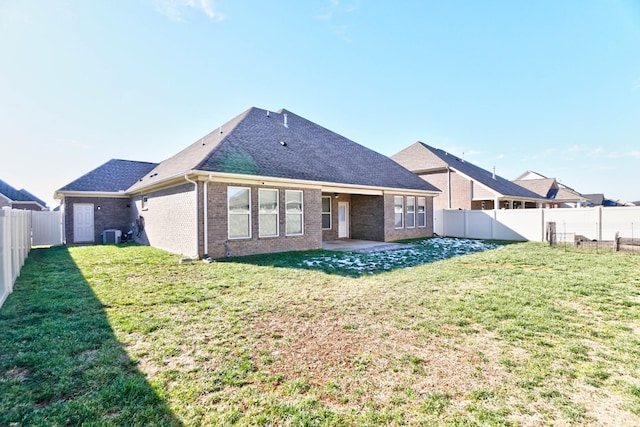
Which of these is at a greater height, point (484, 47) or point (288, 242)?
point (484, 47)

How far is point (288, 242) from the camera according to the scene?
11672mm

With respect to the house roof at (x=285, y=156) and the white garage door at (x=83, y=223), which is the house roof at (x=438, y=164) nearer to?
the house roof at (x=285, y=156)

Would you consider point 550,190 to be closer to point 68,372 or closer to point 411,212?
point 411,212

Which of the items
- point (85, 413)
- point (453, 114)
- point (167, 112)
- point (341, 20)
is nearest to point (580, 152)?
point (453, 114)

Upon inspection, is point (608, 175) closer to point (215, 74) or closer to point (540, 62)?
point (540, 62)

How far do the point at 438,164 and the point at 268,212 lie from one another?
16.4 meters

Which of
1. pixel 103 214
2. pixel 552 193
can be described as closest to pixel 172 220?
pixel 103 214

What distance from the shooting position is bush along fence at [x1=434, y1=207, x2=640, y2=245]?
13.5 m

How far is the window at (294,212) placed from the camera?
1181 centimetres

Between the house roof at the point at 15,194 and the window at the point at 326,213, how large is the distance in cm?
3507

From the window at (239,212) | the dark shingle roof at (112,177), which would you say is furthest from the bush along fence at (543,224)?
the dark shingle roof at (112,177)

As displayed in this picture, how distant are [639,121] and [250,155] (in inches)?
784

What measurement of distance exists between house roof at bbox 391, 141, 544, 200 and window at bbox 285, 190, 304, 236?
48.5 feet

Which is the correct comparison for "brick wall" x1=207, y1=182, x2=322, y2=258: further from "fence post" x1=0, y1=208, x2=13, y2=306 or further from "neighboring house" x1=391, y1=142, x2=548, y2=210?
"neighboring house" x1=391, y1=142, x2=548, y2=210
